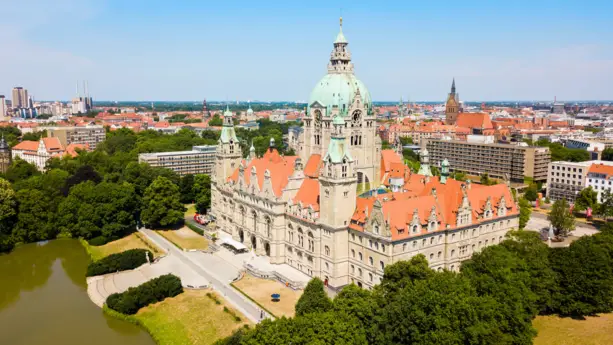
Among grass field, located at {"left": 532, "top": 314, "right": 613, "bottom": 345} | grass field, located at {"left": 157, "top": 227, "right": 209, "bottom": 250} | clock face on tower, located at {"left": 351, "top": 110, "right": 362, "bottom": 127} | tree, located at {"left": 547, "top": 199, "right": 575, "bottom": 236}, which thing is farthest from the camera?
grass field, located at {"left": 157, "top": 227, "right": 209, "bottom": 250}

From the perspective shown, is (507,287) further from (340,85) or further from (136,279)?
(136,279)

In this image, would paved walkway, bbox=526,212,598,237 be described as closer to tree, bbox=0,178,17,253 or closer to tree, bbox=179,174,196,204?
tree, bbox=179,174,196,204

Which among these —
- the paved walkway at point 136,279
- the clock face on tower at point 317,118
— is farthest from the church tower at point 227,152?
the paved walkway at point 136,279

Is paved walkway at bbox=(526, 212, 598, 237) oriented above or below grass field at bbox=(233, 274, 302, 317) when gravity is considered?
above

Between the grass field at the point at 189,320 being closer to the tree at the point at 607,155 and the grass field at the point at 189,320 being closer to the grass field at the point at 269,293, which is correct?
the grass field at the point at 269,293

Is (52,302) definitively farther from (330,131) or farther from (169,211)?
(330,131)

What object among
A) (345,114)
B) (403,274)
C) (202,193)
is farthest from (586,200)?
(202,193)

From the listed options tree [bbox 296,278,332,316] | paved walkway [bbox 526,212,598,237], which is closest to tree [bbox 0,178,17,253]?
tree [bbox 296,278,332,316]
